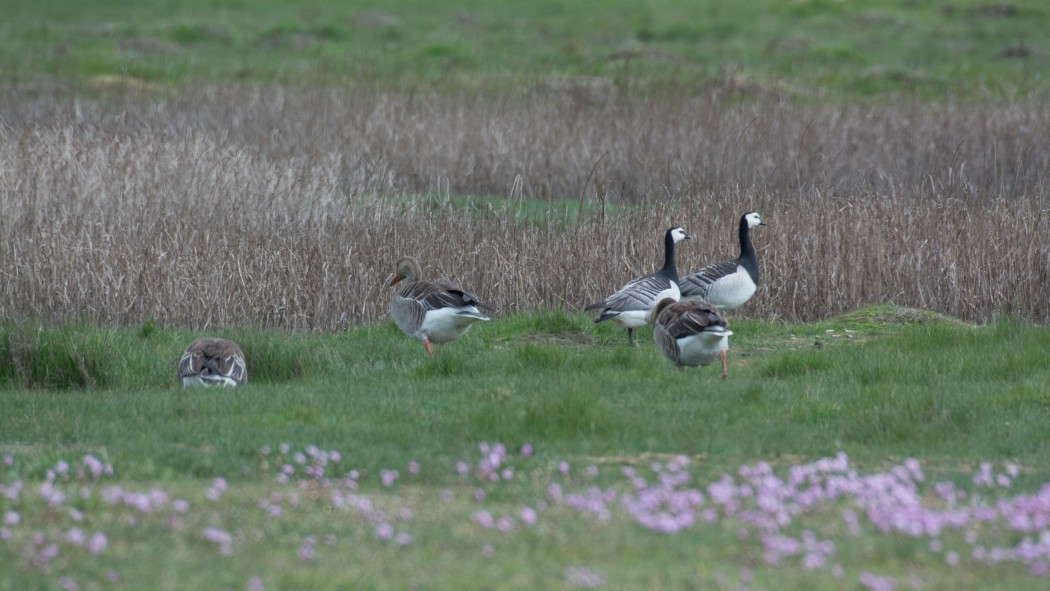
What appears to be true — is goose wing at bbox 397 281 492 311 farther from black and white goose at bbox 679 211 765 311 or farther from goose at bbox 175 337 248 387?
black and white goose at bbox 679 211 765 311

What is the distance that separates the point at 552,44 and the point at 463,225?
3014cm

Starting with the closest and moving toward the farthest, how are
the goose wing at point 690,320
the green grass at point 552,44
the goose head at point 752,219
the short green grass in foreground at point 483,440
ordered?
the short green grass in foreground at point 483,440
the goose wing at point 690,320
the goose head at point 752,219
the green grass at point 552,44

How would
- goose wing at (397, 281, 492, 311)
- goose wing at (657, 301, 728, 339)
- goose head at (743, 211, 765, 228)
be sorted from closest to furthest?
1. goose wing at (657, 301, 728, 339)
2. goose wing at (397, 281, 492, 311)
3. goose head at (743, 211, 765, 228)

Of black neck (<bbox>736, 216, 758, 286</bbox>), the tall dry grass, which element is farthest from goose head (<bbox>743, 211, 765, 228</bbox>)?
the tall dry grass

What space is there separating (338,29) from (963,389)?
1612 inches

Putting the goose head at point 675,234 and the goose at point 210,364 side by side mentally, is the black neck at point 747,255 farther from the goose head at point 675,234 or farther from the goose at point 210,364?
the goose at point 210,364

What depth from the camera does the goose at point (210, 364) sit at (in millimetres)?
11406

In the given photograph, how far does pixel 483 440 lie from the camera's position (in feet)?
31.3

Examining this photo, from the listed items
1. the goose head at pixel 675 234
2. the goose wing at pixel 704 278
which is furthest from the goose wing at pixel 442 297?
the goose wing at pixel 704 278

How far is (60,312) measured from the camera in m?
15.9

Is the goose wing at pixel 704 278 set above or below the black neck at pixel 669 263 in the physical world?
below

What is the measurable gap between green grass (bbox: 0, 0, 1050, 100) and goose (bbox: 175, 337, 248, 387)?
1929 cm

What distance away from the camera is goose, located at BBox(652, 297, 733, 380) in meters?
11.6

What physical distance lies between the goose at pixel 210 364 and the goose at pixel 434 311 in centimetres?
218
